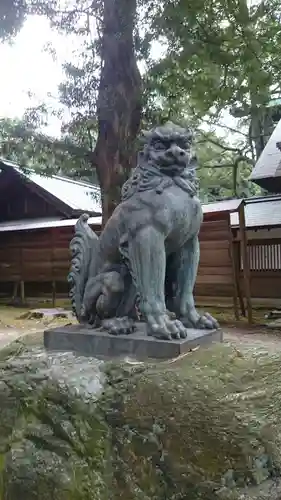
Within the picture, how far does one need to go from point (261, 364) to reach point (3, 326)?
6303mm

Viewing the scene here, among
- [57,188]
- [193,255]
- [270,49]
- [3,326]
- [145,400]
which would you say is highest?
[270,49]

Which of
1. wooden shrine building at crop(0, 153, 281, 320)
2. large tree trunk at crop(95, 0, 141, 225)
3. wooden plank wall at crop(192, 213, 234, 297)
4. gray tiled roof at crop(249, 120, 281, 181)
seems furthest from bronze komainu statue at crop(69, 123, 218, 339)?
wooden plank wall at crop(192, 213, 234, 297)

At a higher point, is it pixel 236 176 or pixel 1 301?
pixel 236 176

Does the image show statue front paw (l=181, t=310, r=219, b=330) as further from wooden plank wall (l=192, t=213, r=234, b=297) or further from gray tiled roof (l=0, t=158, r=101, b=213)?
gray tiled roof (l=0, t=158, r=101, b=213)

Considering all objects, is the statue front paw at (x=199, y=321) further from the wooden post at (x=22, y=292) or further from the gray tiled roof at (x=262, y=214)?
the wooden post at (x=22, y=292)

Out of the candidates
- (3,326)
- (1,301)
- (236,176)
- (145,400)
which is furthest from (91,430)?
(236,176)

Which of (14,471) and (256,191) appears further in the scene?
(256,191)

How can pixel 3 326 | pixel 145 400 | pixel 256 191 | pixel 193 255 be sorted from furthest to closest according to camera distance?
pixel 256 191 → pixel 3 326 → pixel 193 255 → pixel 145 400

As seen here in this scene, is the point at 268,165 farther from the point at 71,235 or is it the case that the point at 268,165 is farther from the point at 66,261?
the point at 66,261

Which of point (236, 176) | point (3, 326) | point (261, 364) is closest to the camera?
point (261, 364)

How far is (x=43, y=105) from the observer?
25.1ft

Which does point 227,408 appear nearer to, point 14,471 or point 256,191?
point 14,471

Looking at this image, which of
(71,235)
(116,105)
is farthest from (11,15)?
(71,235)

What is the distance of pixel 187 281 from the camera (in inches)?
94.3
